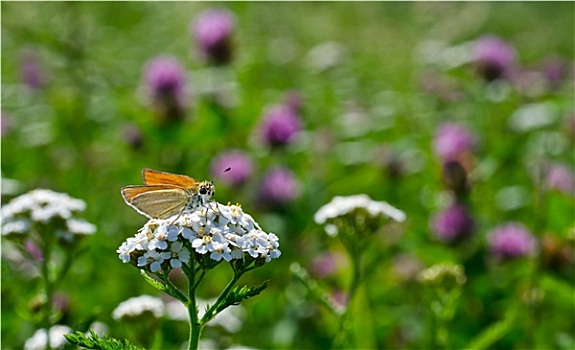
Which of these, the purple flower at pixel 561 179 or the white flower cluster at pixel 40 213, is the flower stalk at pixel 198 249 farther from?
the purple flower at pixel 561 179

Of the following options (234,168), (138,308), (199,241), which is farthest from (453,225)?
(199,241)

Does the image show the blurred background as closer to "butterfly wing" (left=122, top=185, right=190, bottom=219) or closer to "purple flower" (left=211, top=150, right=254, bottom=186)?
"purple flower" (left=211, top=150, right=254, bottom=186)

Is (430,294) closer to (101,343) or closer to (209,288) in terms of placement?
(209,288)

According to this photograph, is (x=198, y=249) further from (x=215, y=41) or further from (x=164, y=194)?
(x=215, y=41)

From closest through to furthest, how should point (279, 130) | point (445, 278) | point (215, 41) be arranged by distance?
point (445, 278) → point (279, 130) → point (215, 41)

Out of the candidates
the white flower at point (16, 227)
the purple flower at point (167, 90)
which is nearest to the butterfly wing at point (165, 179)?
the white flower at point (16, 227)

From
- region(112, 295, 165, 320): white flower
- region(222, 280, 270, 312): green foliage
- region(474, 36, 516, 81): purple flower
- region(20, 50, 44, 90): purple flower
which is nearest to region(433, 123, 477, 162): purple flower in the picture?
region(474, 36, 516, 81): purple flower
